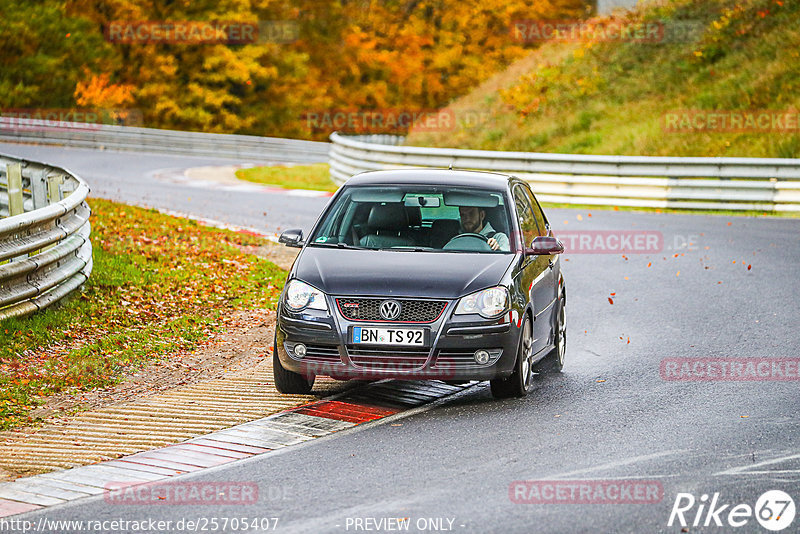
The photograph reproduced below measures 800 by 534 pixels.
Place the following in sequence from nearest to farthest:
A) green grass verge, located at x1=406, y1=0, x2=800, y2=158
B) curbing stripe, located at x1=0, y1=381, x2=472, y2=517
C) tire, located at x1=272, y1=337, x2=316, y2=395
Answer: curbing stripe, located at x1=0, y1=381, x2=472, y2=517 < tire, located at x1=272, y1=337, x2=316, y2=395 < green grass verge, located at x1=406, y1=0, x2=800, y2=158

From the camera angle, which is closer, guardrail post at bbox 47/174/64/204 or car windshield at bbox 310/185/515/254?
car windshield at bbox 310/185/515/254

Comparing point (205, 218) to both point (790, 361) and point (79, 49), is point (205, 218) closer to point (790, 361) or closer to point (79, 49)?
point (790, 361)

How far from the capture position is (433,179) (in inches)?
384

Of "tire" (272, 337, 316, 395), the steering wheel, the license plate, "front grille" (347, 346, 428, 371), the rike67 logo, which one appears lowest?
"tire" (272, 337, 316, 395)

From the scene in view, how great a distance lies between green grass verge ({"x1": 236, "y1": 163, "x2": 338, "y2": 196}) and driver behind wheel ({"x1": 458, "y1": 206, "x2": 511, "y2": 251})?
1729cm

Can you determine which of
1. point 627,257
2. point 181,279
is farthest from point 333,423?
point 627,257

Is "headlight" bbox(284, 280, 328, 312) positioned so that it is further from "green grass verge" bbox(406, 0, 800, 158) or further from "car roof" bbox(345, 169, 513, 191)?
"green grass verge" bbox(406, 0, 800, 158)

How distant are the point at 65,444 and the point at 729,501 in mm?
4201

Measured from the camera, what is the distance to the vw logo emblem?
8.23 m

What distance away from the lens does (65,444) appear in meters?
7.53

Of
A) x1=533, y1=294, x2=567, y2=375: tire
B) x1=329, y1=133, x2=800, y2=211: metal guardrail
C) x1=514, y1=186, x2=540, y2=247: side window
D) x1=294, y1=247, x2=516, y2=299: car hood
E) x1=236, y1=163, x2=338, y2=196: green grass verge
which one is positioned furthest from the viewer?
x1=236, y1=163, x2=338, y2=196: green grass verge

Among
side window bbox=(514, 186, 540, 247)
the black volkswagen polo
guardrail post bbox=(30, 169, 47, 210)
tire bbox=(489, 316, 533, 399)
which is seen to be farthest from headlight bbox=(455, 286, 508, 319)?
guardrail post bbox=(30, 169, 47, 210)

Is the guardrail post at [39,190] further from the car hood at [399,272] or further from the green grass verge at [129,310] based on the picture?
the car hood at [399,272]

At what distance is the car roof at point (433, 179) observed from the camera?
9.69 meters
